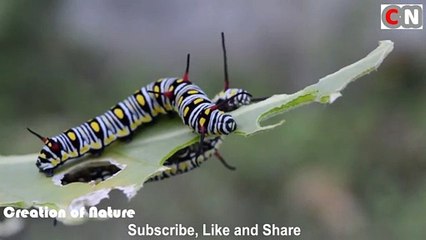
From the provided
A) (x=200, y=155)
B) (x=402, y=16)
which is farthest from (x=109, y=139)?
(x=402, y=16)

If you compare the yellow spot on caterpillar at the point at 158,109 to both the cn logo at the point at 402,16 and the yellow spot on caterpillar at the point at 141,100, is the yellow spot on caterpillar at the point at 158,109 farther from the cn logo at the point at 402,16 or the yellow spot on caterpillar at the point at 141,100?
the cn logo at the point at 402,16

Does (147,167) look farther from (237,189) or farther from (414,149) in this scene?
(414,149)

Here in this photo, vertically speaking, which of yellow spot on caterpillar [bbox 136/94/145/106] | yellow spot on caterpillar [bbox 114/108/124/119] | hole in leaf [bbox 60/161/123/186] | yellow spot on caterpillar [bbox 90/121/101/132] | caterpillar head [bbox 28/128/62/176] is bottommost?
hole in leaf [bbox 60/161/123/186]

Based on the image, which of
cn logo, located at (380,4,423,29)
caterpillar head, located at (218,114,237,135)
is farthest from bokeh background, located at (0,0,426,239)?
caterpillar head, located at (218,114,237,135)

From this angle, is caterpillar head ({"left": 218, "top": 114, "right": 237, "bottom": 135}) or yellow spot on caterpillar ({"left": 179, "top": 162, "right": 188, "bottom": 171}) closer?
caterpillar head ({"left": 218, "top": 114, "right": 237, "bottom": 135})

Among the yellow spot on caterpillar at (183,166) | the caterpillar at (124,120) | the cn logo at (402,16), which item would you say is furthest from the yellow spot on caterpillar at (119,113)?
the cn logo at (402,16)

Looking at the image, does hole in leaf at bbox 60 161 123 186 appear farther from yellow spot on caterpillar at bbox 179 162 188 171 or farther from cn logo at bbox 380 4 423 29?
cn logo at bbox 380 4 423 29

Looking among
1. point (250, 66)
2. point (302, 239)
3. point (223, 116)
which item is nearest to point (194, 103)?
point (223, 116)
